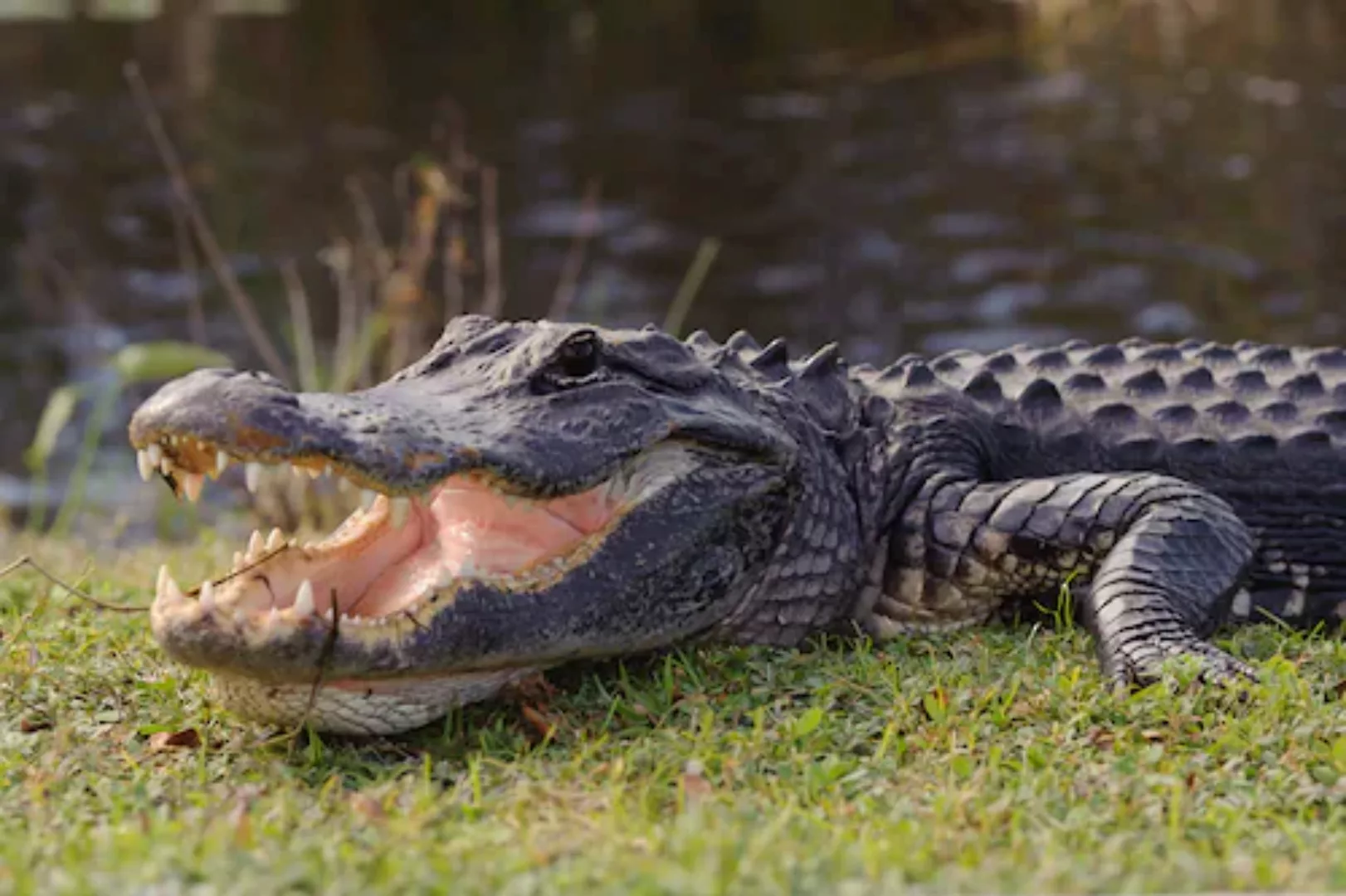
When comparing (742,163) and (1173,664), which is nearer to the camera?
(1173,664)

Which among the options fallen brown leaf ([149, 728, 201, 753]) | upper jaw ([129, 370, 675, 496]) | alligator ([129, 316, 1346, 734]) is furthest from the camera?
fallen brown leaf ([149, 728, 201, 753])

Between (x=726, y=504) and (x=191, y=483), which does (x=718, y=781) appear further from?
(x=191, y=483)

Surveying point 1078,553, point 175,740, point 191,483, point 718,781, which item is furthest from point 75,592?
point 1078,553

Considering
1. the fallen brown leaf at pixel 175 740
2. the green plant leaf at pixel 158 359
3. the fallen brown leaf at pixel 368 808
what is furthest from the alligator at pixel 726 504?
the green plant leaf at pixel 158 359

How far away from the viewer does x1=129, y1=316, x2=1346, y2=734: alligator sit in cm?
338

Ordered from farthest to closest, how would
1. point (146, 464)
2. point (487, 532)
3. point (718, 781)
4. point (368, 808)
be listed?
point (487, 532), point (146, 464), point (718, 781), point (368, 808)

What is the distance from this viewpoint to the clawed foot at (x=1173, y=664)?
3.64 m

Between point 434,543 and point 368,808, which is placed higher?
point 434,543

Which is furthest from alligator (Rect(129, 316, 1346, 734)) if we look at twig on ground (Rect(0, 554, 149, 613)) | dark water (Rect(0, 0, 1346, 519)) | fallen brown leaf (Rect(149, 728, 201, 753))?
dark water (Rect(0, 0, 1346, 519))

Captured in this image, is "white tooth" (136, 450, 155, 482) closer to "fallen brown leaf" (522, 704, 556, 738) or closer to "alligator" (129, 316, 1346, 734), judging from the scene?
"alligator" (129, 316, 1346, 734)

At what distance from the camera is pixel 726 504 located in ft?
13.2

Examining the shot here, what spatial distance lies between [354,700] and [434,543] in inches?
21.8

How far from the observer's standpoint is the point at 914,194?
1331cm

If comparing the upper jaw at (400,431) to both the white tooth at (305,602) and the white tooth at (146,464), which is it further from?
the white tooth at (305,602)
